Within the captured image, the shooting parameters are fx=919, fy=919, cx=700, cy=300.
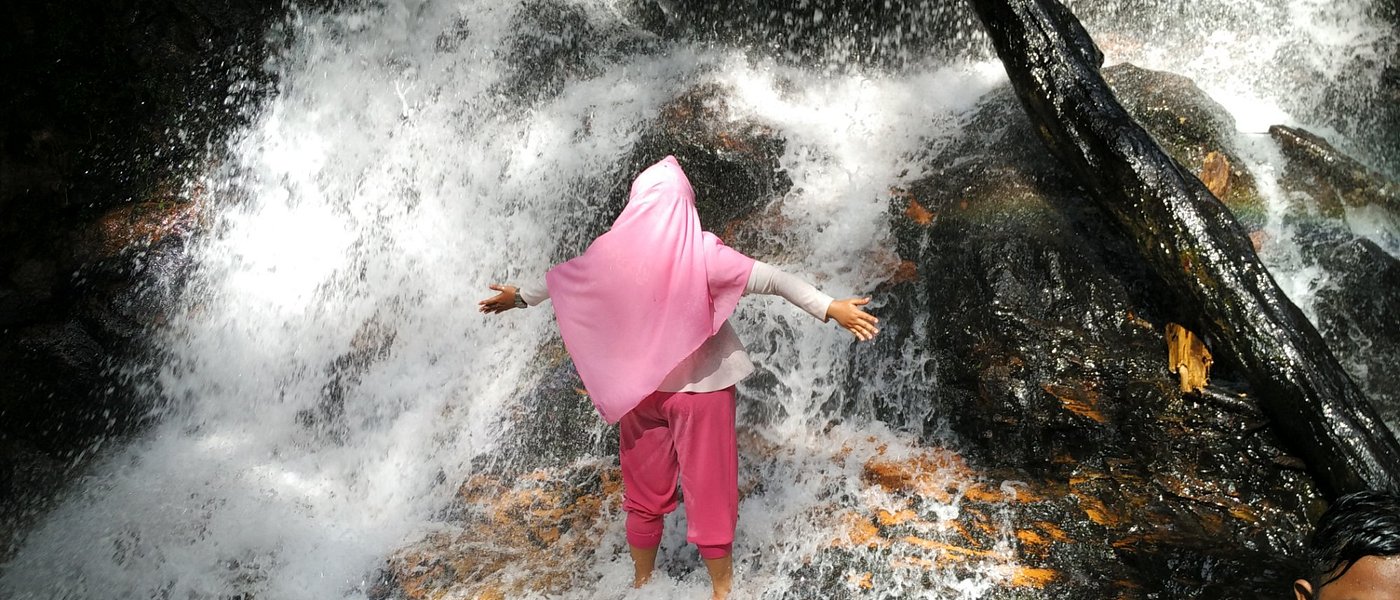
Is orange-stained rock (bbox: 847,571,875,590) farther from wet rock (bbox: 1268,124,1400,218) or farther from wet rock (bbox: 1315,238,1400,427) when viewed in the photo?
wet rock (bbox: 1268,124,1400,218)

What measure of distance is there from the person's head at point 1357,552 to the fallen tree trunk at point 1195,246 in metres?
2.18

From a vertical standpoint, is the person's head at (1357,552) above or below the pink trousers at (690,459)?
above

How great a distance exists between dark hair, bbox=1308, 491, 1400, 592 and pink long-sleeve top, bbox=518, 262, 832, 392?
163 cm

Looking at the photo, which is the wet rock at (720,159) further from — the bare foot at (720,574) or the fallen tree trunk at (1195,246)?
the bare foot at (720,574)

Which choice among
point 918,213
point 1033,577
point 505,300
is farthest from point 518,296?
point 918,213

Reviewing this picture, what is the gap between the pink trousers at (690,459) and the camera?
11.3ft

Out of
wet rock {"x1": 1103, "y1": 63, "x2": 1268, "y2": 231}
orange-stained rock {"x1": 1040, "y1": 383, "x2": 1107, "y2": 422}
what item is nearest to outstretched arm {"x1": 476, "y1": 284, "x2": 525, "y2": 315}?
orange-stained rock {"x1": 1040, "y1": 383, "x2": 1107, "y2": 422}

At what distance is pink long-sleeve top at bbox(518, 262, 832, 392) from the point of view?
326 cm

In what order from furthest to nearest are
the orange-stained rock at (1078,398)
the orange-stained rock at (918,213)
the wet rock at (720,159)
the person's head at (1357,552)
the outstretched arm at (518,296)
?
1. the wet rock at (720,159)
2. the orange-stained rock at (918,213)
3. the orange-stained rock at (1078,398)
4. the outstretched arm at (518,296)
5. the person's head at (1357,552)

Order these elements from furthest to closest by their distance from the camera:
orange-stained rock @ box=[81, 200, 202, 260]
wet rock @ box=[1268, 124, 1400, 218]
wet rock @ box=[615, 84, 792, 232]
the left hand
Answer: orange-stained rock @ box=[81, 200, 202, 260]
wet rock @ box=[615, 84, 792, 232]
wet rock @ box=[1268, 124, 1400, 218]
the left hand

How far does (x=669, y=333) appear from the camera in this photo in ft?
10.9

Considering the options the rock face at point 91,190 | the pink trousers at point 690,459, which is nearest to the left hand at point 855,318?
the pink trousers at point 690,459

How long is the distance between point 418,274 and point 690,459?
361 centimetres

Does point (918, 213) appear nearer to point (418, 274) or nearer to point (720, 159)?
point (720, 159)
